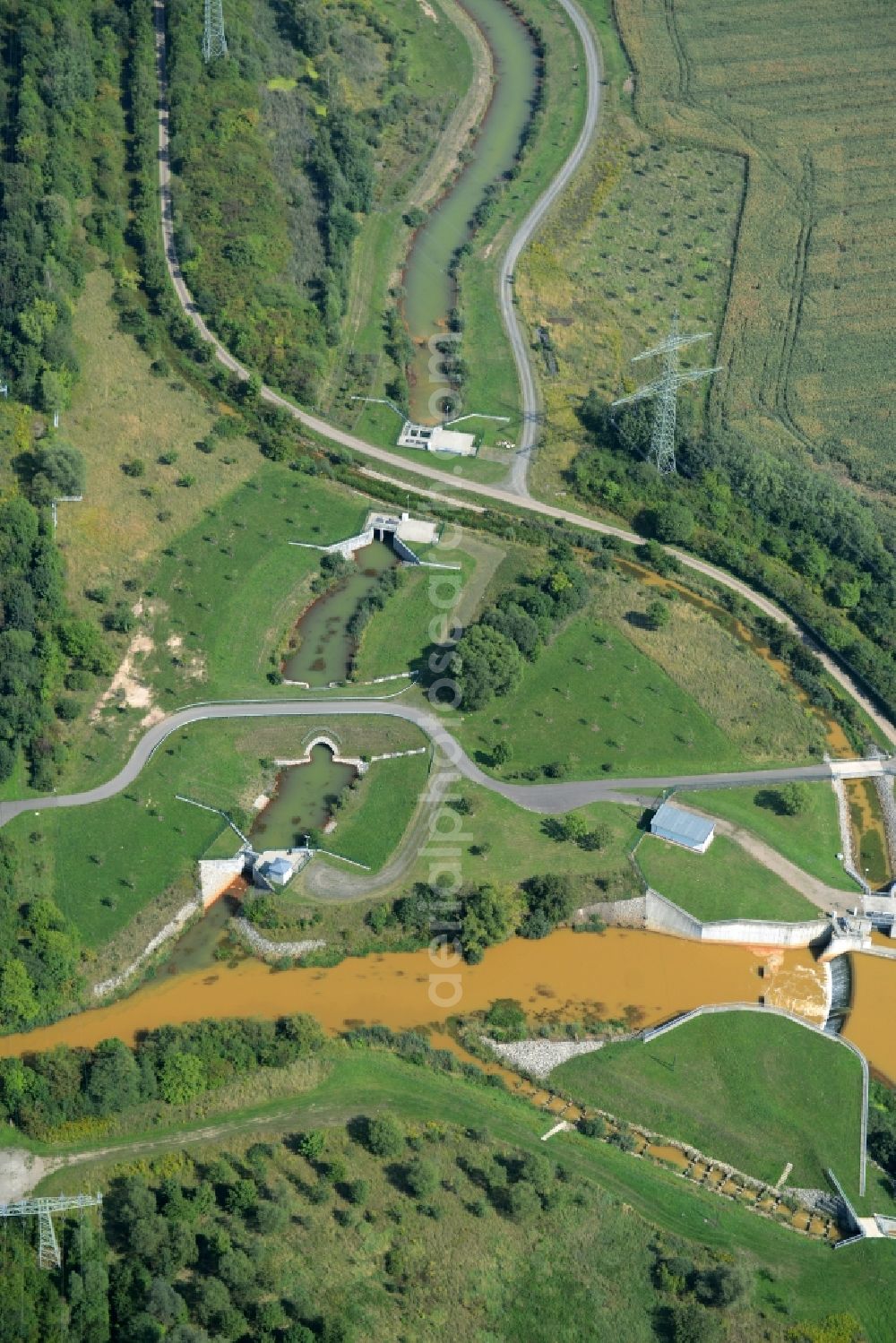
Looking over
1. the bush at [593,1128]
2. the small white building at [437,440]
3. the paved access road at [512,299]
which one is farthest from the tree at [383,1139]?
the small white building at [437,440]

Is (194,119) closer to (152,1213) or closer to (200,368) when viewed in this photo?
(200,368)

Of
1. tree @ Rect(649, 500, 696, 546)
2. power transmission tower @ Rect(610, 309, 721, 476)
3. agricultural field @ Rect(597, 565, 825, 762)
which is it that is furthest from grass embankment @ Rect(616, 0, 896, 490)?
agricultural field @ Rect(597, 565, 825, 762)

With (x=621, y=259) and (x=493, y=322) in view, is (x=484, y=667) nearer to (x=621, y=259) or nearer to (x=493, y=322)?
(x=493, y=322)

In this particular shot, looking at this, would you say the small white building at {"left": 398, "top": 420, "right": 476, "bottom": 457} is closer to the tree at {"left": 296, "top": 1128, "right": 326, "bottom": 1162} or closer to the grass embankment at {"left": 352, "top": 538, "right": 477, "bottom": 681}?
the grass embankment at {"left": 352, "top": 538, "right": 477, "bottom": 681}

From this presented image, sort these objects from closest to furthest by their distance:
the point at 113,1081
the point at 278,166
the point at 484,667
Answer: the point at 113,1081, the point at 484,667, the point at 278,166

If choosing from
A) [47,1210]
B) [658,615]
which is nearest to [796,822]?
[658,615]

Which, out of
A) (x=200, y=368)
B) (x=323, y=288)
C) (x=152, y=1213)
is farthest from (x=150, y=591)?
(x=152, y=1213)
